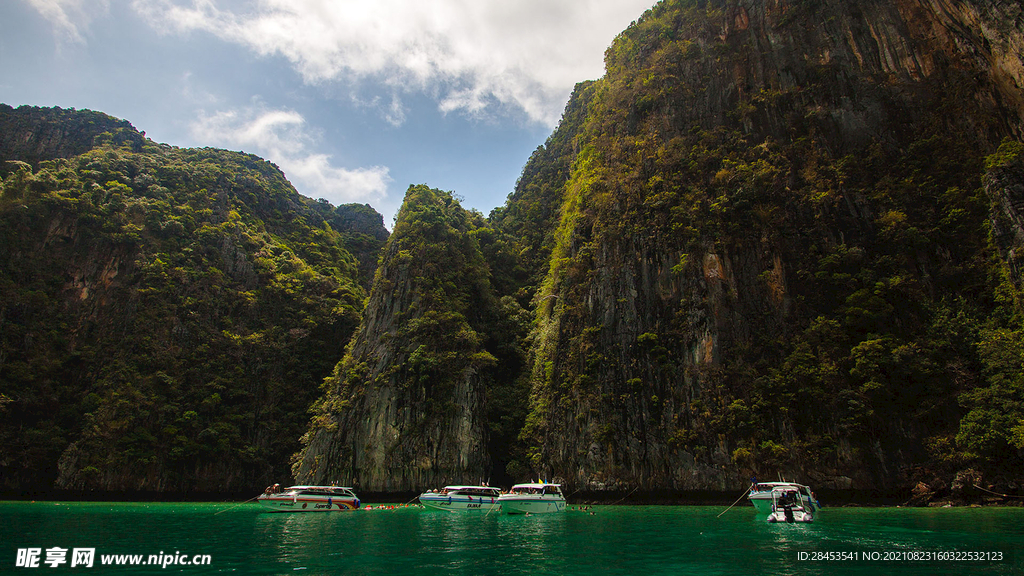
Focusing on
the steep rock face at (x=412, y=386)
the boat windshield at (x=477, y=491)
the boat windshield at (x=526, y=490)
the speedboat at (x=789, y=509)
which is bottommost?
the boat windshield at (x=477, y=491)

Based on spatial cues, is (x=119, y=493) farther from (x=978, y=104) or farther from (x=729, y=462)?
(x=978, y=104)

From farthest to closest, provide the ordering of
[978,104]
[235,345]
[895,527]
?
1. [235,345]
2. [978,104]
3. [895,527]

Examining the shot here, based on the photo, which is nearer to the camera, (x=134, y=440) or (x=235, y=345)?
(x=134, y=440)

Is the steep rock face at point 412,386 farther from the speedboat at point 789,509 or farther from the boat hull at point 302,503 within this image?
the speedboat at point 789,509

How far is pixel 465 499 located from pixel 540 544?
683 inches

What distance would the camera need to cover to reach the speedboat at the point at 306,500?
102 feet

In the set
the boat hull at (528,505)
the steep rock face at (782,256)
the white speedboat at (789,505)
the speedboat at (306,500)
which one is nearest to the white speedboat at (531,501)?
the boat hull at (528,505)

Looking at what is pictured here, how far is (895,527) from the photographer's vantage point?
60.5ft

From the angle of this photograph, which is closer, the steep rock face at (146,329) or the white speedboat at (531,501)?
the white speedboat at (531,501)

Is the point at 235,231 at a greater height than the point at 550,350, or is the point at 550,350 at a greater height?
the point at 235,231

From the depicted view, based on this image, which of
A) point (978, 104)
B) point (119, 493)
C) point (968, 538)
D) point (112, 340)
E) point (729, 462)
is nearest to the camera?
point (968, 538)

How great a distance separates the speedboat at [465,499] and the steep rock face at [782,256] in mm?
8573

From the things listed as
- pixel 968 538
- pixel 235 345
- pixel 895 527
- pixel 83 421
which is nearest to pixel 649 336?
pixel 895 527

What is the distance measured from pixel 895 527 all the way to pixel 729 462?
48.4ft
